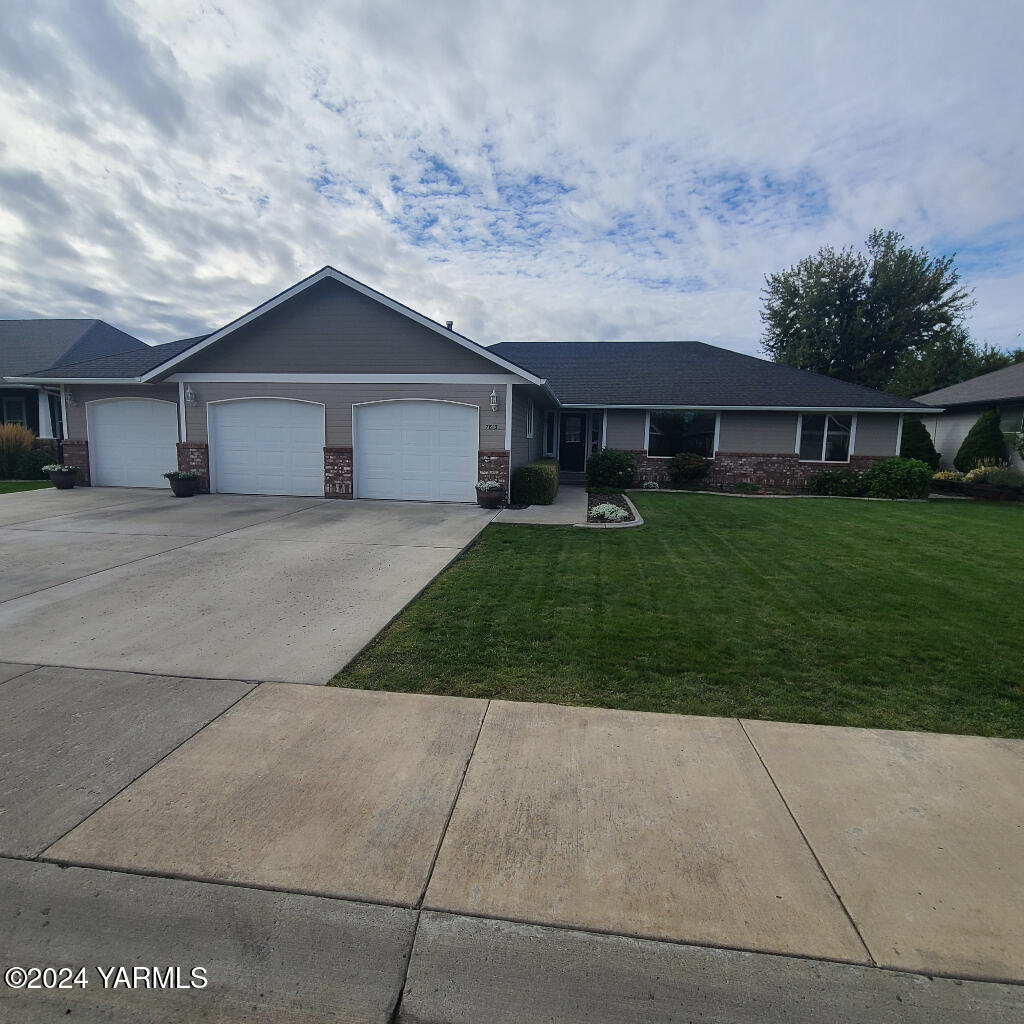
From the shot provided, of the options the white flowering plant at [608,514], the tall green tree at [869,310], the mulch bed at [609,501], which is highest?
the tall green tree at [869,310]

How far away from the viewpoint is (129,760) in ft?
10.9

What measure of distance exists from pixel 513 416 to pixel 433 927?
40.1ft

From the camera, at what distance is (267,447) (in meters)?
14.7

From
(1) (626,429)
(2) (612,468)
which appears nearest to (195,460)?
(2) (612,468)

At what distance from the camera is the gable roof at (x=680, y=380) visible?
17.8 meters

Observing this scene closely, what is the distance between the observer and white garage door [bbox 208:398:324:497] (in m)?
14.5

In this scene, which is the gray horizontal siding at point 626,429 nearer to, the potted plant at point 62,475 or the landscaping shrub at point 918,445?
the landscaping shrub at point 918,445

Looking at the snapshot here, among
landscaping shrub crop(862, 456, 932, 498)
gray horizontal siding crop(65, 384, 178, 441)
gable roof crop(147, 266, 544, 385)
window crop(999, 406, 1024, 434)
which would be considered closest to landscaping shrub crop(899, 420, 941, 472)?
window crop(999, 406, 1024, 434)

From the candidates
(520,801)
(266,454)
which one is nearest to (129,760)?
(520,801)

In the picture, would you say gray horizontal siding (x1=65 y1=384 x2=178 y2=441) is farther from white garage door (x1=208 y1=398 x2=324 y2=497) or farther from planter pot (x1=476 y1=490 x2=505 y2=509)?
planter pot (x1=476 y1=490 x2=505 y2=509)

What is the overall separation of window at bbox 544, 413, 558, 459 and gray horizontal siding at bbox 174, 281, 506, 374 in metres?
7.39

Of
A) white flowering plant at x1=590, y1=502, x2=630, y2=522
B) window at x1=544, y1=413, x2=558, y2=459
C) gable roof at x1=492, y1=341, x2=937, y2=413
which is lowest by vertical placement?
white flowering plant at x1=590, y1=502, x2=630, y2=522

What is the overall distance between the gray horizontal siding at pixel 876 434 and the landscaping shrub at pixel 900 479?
1033mm

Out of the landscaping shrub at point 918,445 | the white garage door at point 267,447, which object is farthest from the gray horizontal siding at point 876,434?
the white garage door at point 267,447
